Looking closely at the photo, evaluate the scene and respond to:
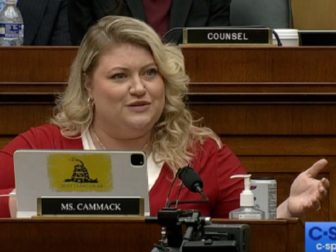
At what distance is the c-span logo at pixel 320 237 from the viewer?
3793mm

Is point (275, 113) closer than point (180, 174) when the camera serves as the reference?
No

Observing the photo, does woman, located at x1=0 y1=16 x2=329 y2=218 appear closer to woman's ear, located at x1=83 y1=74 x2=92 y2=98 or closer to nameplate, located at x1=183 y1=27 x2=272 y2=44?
woman's ear, located at x1=83 y1=74 x2=92 y2=98

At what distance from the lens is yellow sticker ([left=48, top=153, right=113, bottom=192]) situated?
10.6 ft

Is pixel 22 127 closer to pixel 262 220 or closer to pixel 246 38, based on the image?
pixel 246 38

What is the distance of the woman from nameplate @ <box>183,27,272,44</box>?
444mm

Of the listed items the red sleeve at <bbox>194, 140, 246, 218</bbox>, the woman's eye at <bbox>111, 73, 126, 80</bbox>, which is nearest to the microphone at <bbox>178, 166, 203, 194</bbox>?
the red sleeve at <bbox>194, 140, 246, 218</bbox>

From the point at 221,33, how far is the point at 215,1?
86cm

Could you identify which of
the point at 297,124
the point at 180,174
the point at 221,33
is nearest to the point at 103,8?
the point at 221,33

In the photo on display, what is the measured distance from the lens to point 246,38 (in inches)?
177

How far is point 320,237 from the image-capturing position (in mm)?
3814

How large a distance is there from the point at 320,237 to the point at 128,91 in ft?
2.49

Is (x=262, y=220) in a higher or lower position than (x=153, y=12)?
lower

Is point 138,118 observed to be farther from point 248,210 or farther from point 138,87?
point 248,210

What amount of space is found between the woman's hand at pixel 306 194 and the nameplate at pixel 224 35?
41.8 inches
